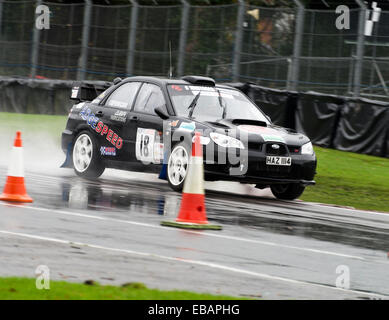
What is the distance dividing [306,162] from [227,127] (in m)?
1.23

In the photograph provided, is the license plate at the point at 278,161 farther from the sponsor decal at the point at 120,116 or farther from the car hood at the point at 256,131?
the sponsor decal at the point at 120,116

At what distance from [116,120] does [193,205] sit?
4.74 m

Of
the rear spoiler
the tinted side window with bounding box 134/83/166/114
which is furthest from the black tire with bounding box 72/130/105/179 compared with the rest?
the rear spoiler

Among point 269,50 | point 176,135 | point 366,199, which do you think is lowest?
point 366,199

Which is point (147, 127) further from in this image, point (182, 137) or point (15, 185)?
point (15, 185)

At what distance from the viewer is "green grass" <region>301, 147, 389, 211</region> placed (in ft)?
47.9

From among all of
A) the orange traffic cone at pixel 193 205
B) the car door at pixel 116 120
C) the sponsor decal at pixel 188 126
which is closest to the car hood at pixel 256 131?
the sponsor decal at pixel 188 126

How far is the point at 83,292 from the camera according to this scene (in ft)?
18.4

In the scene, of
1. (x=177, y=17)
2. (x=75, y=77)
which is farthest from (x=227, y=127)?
(x=75, y=77)

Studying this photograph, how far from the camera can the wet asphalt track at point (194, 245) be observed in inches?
251

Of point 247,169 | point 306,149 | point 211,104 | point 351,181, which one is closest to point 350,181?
point 351,181

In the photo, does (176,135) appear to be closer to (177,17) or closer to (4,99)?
(177,17)

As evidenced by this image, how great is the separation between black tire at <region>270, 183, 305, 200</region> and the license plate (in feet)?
2.39

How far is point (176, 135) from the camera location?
12.6 m
